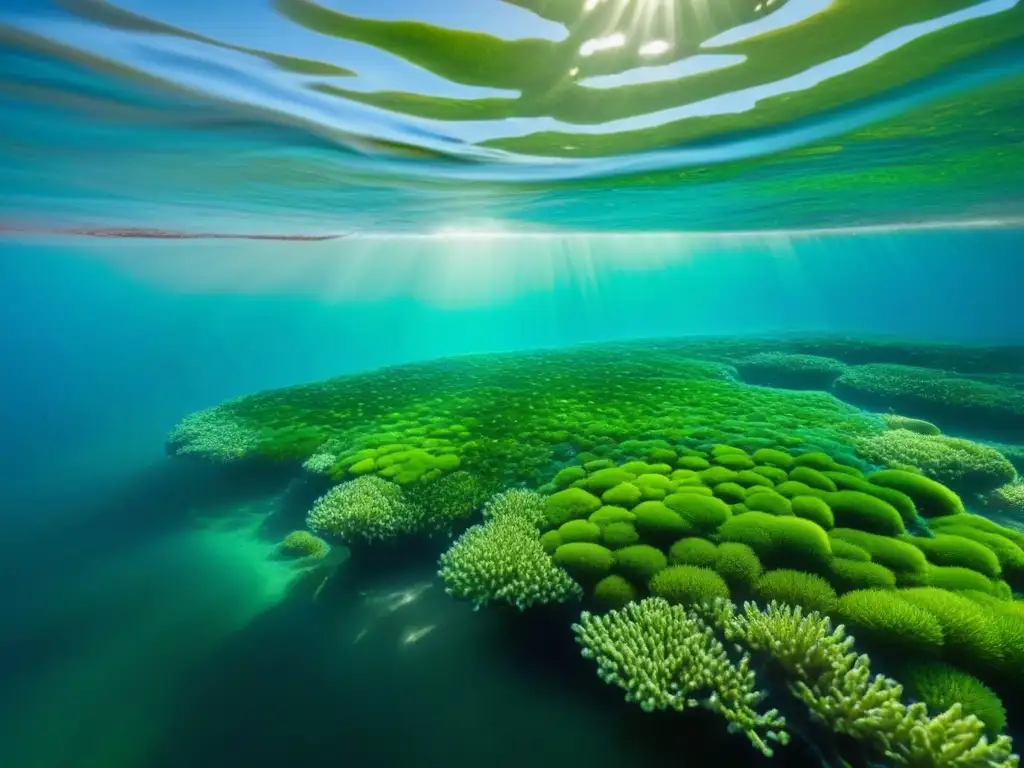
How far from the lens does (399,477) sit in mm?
10008

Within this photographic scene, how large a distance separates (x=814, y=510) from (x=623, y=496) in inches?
109

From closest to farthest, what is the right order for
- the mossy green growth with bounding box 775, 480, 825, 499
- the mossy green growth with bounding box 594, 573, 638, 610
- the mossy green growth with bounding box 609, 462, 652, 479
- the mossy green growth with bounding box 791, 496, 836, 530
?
the mossy green growth with bounding box 594, 573, 638, 610
the mossy green growth with bounding box 791, 496, 836, 530
the mossy green growth with bounding box 775, 480, 825, 499
the mossy green growth with bounding box 609, 462, 652, 479

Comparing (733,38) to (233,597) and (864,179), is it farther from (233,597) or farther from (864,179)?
(864,179)

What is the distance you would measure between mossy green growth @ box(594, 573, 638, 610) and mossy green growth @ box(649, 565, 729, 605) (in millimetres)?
283

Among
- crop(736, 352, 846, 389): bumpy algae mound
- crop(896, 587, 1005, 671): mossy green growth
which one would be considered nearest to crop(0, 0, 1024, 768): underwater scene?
crop(896, 587, 1005, 671): mossy green growth

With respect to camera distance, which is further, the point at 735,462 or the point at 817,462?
the point at 735,462

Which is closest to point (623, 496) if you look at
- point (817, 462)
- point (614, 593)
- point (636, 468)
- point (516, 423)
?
point (636, 468)

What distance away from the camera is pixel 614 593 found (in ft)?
18.8

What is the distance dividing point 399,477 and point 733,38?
9759 millimetres

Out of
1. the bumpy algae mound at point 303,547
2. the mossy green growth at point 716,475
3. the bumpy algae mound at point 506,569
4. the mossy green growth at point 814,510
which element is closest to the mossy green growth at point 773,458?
the mossy green growth at point 716,475

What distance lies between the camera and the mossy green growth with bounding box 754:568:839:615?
5074 mm

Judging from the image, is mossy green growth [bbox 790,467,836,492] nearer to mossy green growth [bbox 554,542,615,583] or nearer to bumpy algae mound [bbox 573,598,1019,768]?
bumpy algae mound [bbox 573,598,1019,768]

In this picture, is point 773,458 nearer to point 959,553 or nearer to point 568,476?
point 959,553

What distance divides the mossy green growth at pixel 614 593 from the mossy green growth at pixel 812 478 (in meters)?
4.03
